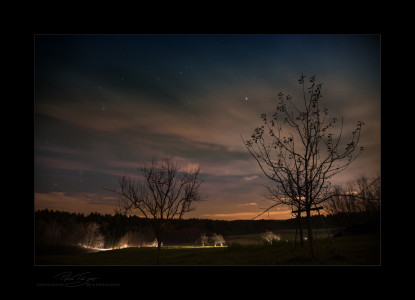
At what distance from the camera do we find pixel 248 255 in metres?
7.65

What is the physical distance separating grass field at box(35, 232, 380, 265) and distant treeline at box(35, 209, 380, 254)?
1.18 feet

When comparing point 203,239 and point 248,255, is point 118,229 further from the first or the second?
point 248,255

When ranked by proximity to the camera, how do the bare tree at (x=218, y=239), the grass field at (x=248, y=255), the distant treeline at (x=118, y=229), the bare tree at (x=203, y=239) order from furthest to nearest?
the bare tree at (x=203, y=239) → the bare tree at (x=218, y=239) → the distant treeline at (x=118, y=229) → the grass field at (x=248, y=255)

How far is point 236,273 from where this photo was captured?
619 centimetres

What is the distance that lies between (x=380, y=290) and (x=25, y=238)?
7301mm

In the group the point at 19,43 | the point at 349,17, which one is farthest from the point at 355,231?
the point at 19,43

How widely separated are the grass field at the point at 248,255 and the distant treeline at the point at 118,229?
359mm

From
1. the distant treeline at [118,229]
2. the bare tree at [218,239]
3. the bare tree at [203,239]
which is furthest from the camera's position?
the bare tree at [203,239]

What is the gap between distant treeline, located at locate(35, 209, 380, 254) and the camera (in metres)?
7.96

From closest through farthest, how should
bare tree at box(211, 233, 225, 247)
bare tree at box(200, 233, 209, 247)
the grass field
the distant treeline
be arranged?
the grass field
the distant treeline
bare tree at box(211, 233, 225, 247)
bare tree at box(200, 233, 209, 247)

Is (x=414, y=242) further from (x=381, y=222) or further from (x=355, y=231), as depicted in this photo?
(x=355, y=231)

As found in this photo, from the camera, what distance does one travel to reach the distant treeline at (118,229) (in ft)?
26.1

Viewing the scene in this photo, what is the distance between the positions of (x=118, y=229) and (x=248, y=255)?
434 cm

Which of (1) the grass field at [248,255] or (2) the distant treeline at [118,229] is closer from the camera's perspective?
(1) the grass field at [248,255]
